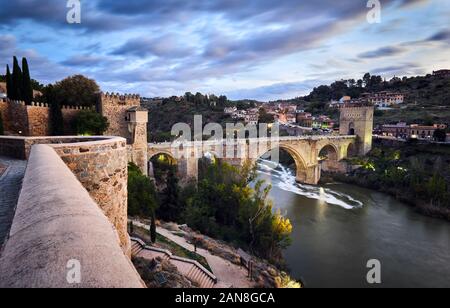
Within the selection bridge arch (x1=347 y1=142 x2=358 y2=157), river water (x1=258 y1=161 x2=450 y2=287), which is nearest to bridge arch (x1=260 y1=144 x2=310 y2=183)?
river water (x1=258 y1=161 x2=450 y2=287)

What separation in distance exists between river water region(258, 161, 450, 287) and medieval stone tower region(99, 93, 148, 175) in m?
9.34

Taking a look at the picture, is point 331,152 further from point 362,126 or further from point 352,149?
point 362,126

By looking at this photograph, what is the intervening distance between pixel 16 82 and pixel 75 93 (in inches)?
107

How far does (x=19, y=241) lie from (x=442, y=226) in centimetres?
2045

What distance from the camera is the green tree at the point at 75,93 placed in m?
15.9

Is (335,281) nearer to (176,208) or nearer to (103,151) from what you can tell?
(176,208)

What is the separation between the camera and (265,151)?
24.0 metres

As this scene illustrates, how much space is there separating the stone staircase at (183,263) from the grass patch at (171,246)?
43cm

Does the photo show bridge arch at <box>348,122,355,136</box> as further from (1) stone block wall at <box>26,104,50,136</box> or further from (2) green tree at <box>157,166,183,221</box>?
(1) stone block wall at <box>26,104,50,136</box>

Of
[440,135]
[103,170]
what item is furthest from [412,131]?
[103,170]

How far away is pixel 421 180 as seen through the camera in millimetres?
21516

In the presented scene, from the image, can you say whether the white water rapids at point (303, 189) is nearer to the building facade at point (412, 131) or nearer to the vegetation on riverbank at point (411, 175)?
the vegetation on riverbank at point (411, 175)

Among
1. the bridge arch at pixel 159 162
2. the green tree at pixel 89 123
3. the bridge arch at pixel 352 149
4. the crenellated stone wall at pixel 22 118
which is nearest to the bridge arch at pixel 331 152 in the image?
the bridge arch at pixel 352 149

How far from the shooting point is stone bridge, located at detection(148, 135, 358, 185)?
1933 cm
